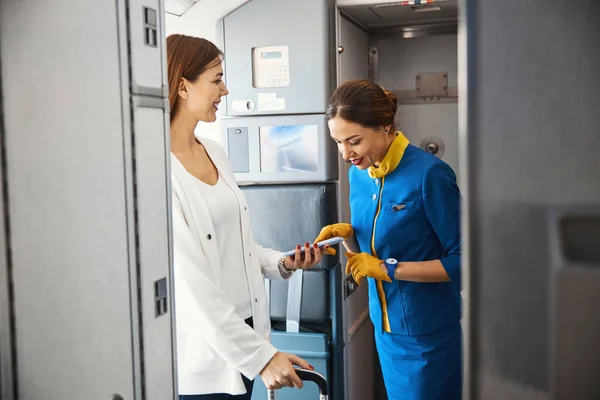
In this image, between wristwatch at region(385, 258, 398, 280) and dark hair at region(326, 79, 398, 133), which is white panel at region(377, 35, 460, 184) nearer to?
dark hair at region(326, 79, 398, 133)

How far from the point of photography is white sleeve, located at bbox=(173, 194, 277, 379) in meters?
2.04

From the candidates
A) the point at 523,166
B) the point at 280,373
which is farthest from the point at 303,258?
the point at 523,166

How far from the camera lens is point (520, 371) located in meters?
0.77

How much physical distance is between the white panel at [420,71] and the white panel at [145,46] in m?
3.11

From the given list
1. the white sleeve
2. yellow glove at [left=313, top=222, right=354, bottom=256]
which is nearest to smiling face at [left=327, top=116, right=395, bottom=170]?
yellow glove at [left=313, top=222, right=354, bottom=256]

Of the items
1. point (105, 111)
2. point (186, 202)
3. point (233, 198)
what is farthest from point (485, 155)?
point (233, 198)

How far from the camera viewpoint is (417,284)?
9.18ft

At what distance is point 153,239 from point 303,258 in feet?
4.78

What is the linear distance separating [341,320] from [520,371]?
270cm

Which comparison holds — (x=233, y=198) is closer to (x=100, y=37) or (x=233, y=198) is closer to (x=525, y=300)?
(x=100, y=37)

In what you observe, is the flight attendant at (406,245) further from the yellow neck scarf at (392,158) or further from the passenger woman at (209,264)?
the passenger woman at (209,264)

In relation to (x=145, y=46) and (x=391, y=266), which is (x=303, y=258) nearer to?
(x=391, y=266)

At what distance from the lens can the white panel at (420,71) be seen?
165 inches

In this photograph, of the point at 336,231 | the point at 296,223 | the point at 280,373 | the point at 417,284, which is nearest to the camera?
the point at 280,373
